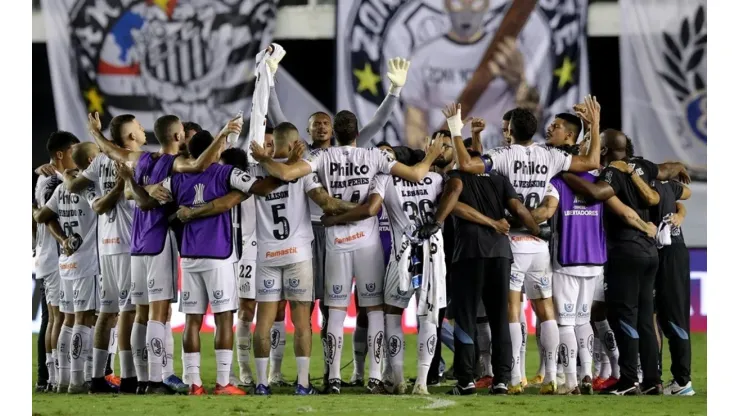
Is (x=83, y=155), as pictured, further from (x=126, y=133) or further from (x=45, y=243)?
(x=45, y=243)

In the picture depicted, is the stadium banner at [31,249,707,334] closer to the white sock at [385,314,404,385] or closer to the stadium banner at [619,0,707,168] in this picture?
the stadium banner at [619,0,707,168]

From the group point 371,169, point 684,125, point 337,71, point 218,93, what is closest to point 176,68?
point 218,93

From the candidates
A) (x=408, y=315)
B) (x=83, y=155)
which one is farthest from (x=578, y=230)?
(x=408, y=315)

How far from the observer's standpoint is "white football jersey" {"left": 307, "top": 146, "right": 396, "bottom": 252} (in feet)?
26.8

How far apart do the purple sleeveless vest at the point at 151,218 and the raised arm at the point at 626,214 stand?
3100 mm

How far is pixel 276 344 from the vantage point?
9094mm

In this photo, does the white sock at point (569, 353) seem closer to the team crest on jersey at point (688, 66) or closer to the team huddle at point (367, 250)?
the team huddle at point (367, 250)

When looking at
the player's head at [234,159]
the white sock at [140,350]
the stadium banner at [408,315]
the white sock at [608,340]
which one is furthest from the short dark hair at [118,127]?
the stadium banner at [408,315]

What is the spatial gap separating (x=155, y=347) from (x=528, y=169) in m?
2.85

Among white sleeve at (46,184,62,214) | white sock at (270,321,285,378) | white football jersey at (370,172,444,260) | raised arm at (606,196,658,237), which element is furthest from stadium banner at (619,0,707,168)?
white sleeve at (46,184,62,214)

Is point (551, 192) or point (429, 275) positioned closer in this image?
point (429, 275)

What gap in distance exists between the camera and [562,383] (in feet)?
28.5

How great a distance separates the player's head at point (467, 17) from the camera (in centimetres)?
1558

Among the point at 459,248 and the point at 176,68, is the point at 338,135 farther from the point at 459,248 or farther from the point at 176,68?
the point at 176,68
